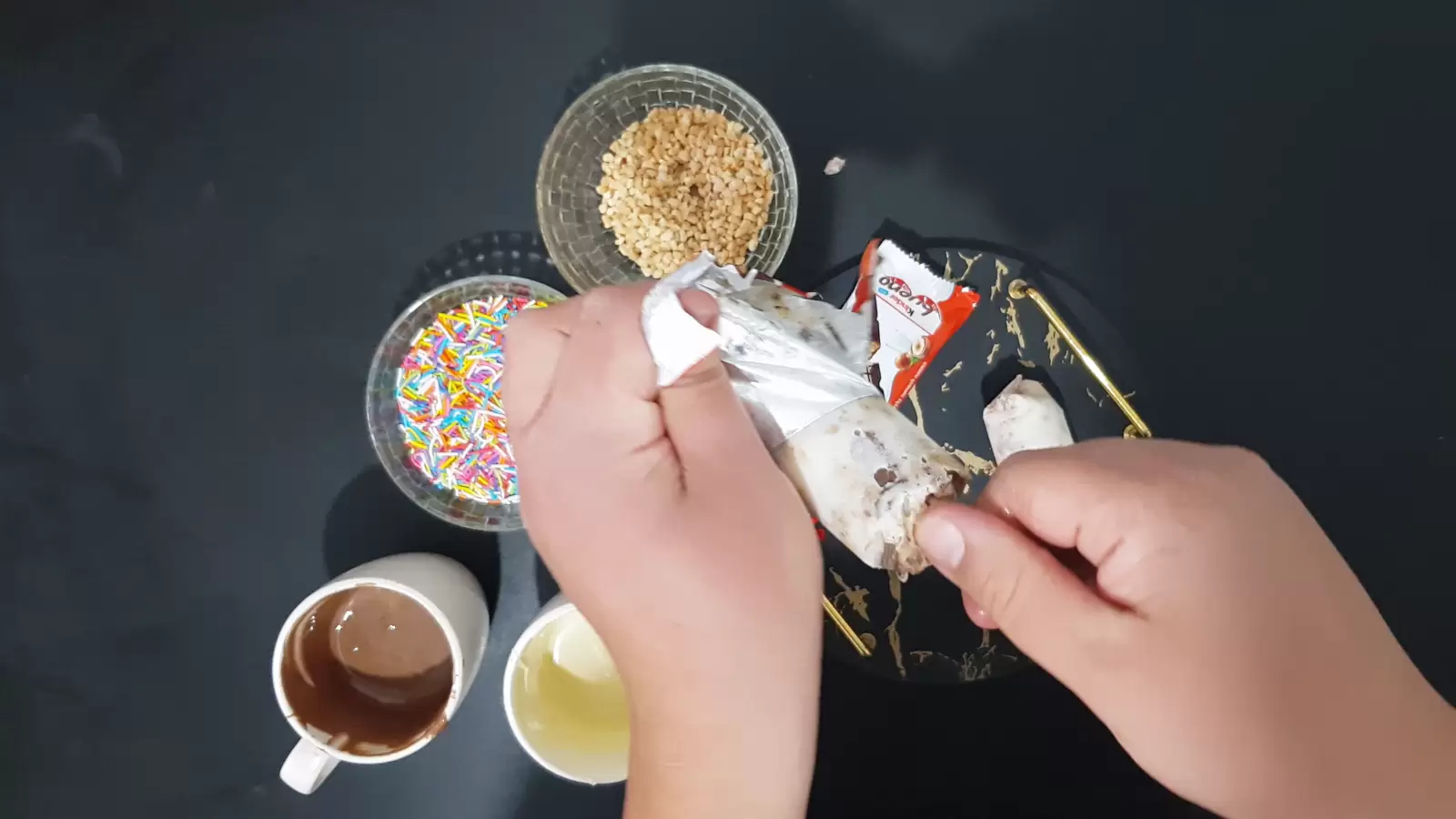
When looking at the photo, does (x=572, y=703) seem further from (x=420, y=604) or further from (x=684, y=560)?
(x=684, y=560)

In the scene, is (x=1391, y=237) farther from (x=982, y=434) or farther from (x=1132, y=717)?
(x=1132, y=717)

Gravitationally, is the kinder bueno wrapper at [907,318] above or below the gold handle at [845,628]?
above

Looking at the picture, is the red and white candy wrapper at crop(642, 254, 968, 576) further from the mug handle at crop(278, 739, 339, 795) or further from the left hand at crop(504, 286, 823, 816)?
the mug handle at crop(278, 739, 339, 795)

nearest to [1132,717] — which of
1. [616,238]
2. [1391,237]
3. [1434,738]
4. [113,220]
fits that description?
[1434,738]

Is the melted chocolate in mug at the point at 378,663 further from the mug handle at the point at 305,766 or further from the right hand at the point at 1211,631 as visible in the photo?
the right hand at the point at 1211,631

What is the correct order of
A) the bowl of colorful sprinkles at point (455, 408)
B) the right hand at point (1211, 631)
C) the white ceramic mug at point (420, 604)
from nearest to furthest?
the right hand at point (1211, 631), the white ceramic mug at point (420, 604), the bowl of colorful sprinkles at point (455, 408)

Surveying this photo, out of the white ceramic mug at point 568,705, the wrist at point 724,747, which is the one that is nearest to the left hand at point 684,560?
the wrist at point 724,747

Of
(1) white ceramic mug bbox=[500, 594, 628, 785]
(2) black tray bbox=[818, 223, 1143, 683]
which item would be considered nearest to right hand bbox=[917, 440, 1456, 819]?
(2) black tray bbox=[818, 223, 1143, 683]

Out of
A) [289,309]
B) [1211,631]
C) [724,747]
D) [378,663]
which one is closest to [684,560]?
[724,747]
